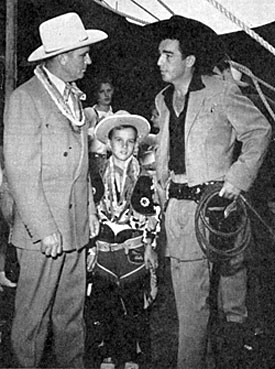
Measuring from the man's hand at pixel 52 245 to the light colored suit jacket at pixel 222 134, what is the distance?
51 cm

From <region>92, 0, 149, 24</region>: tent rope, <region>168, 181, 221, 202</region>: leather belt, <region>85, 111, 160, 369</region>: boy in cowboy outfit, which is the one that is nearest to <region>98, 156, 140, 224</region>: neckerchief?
<region>85, 111, 160, 369</region>: boy in cowboy outfit

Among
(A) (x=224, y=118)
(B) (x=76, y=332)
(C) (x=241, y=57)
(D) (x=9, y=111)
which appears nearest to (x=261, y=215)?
(A) (x=224, y=118)

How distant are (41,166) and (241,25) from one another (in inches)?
35.2

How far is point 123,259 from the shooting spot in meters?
2.27

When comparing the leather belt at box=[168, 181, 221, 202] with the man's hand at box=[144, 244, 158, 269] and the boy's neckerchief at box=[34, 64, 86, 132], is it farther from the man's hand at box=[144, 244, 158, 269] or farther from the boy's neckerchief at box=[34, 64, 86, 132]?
the boy's neckerchief at box=[34, 64, 86, 132]

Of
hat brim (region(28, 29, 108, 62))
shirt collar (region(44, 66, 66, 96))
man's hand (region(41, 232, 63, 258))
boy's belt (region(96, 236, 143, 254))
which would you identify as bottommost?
boy's belt (region(96, 236, 143, 254))

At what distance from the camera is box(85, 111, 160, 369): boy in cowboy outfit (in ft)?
7.35

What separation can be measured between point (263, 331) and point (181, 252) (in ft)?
1.41

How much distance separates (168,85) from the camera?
2.22m

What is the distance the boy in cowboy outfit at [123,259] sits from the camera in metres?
2.24

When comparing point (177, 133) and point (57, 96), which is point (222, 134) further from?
point (57, 96)

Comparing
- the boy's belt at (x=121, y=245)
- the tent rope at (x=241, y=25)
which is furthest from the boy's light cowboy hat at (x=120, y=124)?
the tent rope at (x=241, y=25)

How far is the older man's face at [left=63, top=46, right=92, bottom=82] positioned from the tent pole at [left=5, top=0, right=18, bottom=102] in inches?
7.7

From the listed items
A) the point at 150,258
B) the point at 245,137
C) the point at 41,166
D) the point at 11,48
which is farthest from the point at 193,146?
the point at 11,48
